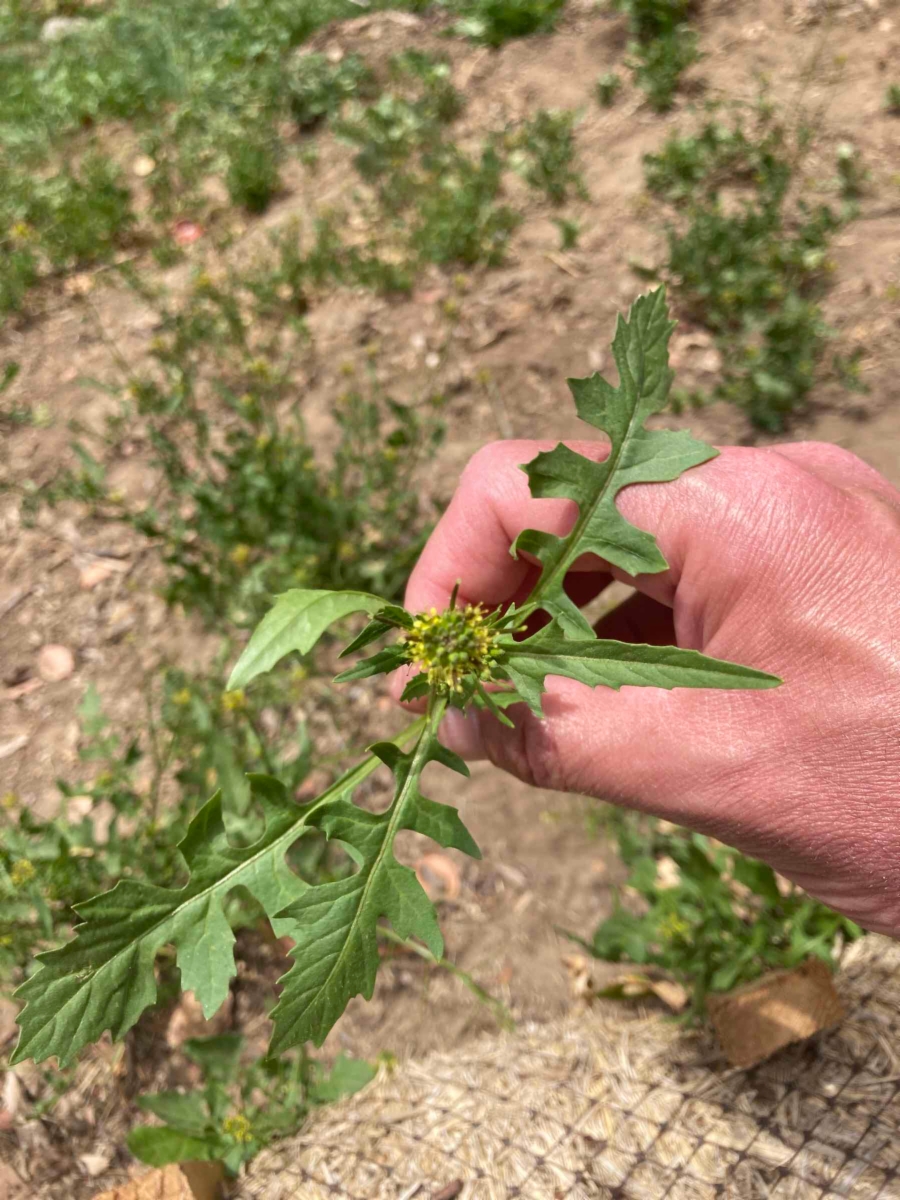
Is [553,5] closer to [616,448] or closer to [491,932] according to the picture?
[616,448]

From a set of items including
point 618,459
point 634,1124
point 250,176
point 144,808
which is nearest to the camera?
point 618,459

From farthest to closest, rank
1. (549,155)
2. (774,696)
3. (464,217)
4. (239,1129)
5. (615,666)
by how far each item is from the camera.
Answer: (549,155) → (464,217) → (239,1129) → (774,696) → (615,666)

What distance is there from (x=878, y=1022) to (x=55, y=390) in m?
4.92

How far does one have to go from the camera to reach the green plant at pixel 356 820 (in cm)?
166

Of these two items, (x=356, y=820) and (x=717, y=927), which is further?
(x=717, y=927)

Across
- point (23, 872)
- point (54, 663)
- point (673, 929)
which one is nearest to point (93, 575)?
point (54, 663)

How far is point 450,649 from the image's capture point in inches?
69.8

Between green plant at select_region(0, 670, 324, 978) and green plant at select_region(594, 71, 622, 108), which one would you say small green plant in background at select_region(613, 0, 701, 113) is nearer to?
green plant at select_region(594, 71, 622, 108)

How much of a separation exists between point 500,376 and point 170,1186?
378 centimetres

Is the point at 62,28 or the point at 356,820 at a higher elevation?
the point at 62,28

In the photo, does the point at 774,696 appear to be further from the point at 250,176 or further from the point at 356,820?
the point at 250,176

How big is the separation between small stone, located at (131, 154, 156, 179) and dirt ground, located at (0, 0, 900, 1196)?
3.53 ft

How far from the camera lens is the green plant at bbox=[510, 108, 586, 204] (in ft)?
17.1

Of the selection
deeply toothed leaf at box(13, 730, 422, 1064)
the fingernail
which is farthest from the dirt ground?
deeply toothed leaf at box(13, 730, 422, 1064)
